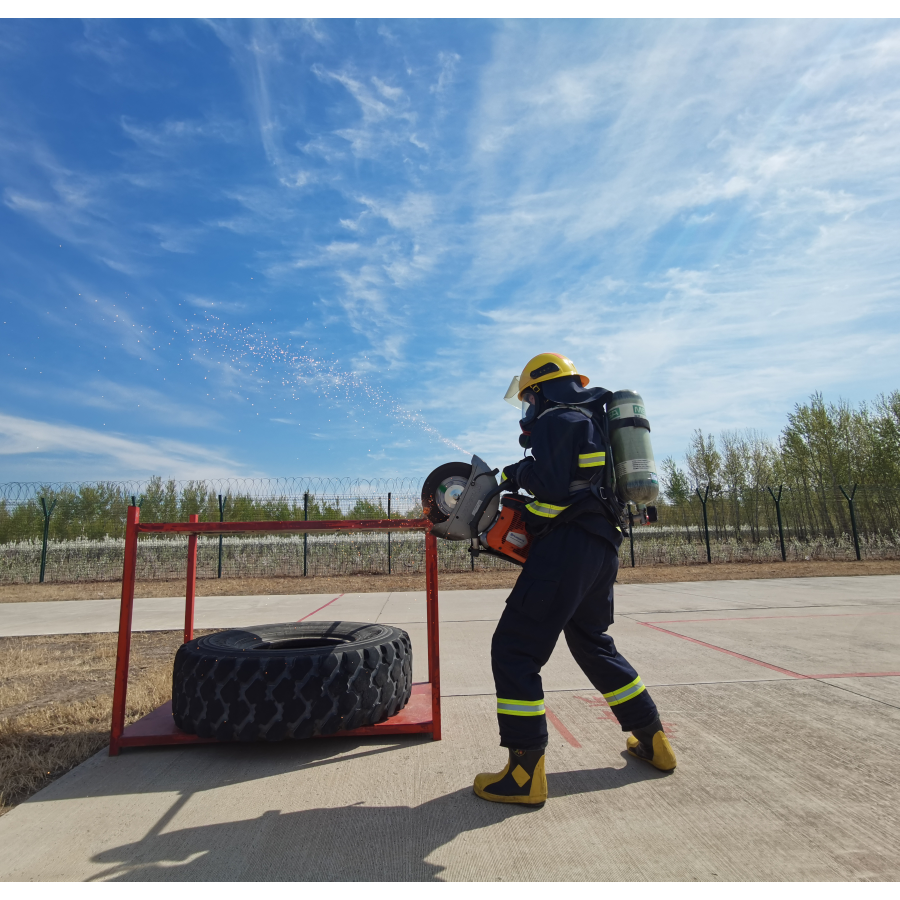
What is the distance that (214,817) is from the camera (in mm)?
Result: 2242

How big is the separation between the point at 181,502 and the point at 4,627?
13.5 m

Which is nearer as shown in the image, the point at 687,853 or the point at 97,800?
the point at 687,853

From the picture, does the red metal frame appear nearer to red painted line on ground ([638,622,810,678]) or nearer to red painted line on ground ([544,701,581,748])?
red painted line on ground ([544,701,581,748])

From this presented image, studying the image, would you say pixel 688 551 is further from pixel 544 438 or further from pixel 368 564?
pixel 544 438

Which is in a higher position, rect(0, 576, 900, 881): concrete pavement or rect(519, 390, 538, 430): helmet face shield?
rect(519, 390, 538, 430): helmet face shield

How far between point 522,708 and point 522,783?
11.4 inches

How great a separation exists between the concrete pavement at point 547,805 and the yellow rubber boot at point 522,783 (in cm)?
5

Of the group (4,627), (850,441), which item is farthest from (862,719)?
(850,441)

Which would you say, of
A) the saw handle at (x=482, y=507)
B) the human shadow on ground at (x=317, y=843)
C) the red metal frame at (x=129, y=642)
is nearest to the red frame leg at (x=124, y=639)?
the red metal frame at (x=129, y=642)

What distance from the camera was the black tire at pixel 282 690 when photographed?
277 cm

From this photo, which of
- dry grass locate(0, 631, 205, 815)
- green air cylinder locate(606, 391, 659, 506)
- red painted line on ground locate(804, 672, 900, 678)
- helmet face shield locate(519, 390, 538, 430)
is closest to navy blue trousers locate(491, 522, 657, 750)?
green air cylinder locate(606, 391, 659, 506)

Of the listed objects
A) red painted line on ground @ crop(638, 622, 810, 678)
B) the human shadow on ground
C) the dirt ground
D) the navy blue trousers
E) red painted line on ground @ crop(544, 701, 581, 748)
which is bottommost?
red painted line on ground @ crop(544, 701, 581, 748)

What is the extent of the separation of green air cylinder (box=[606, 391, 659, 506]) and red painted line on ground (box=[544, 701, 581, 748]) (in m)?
1.31

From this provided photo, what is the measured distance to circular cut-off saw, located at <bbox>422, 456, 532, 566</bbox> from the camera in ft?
8.76
